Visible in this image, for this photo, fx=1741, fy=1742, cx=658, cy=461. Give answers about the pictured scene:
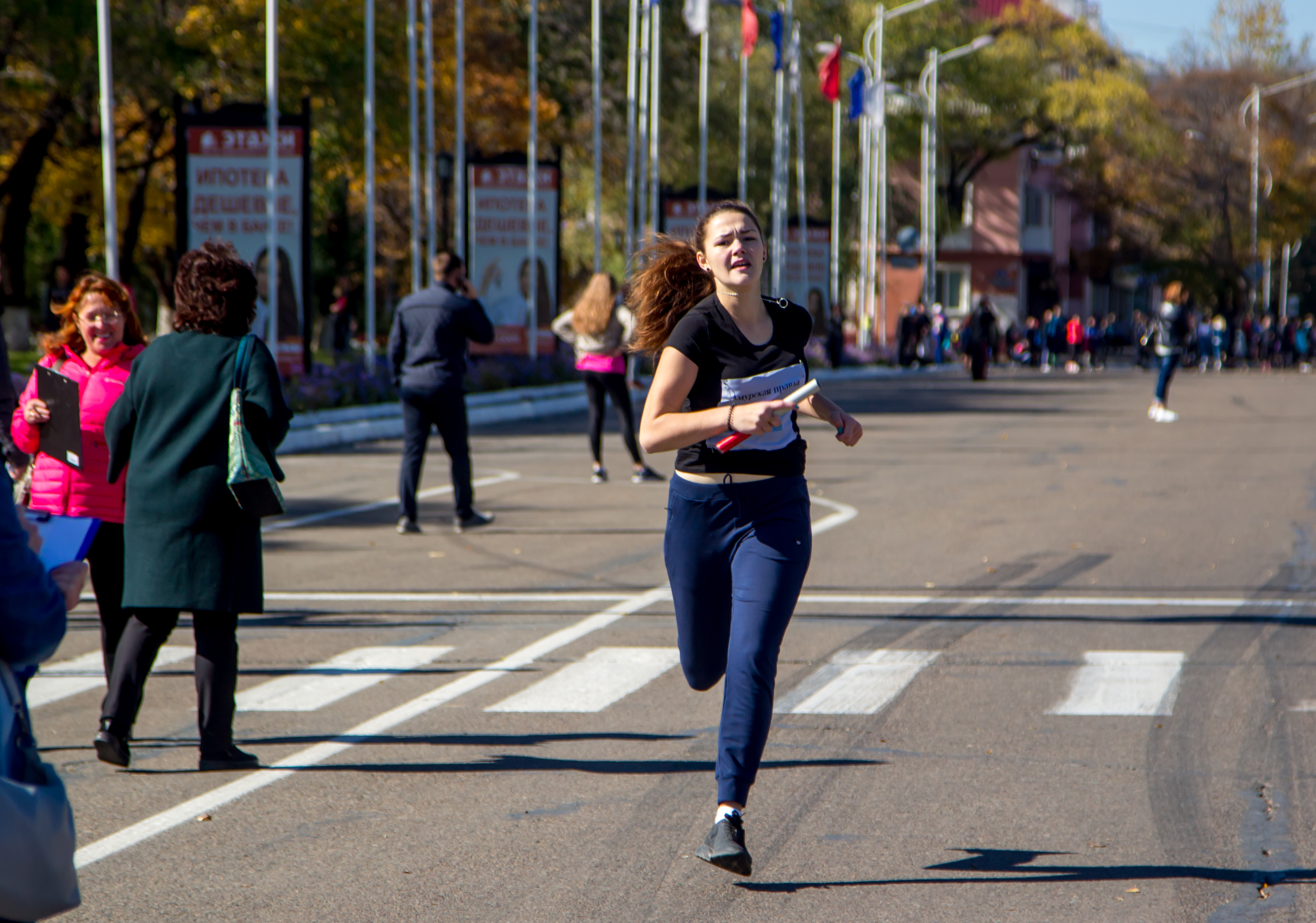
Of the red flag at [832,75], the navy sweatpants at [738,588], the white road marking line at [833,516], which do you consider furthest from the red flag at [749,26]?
the navy sweatpants at [738,588]

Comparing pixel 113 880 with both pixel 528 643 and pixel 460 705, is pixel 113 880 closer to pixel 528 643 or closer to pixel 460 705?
pixel 460 705

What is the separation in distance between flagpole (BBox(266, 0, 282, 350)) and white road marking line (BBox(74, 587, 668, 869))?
43.6 feet

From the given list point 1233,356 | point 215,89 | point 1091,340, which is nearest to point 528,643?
point 215,89

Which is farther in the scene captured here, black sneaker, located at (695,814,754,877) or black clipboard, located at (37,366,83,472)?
black clipboard, located at (37,366,83,472)

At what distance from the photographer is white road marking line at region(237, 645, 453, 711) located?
714cm

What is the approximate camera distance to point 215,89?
3266 cm

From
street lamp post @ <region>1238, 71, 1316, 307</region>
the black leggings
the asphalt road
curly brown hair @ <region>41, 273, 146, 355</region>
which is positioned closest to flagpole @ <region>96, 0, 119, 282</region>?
the black leggings

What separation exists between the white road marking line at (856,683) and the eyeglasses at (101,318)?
2943mm

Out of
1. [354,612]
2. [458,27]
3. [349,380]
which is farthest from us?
[458,27]

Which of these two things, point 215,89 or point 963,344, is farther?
point 963,344

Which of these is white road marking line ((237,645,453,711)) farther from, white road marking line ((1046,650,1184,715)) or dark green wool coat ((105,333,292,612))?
white road marking line ((1046,650,1184,715))

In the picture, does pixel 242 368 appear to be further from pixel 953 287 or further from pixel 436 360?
pixel 953 287

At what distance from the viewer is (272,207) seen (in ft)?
70.5

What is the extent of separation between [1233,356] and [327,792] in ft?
190
